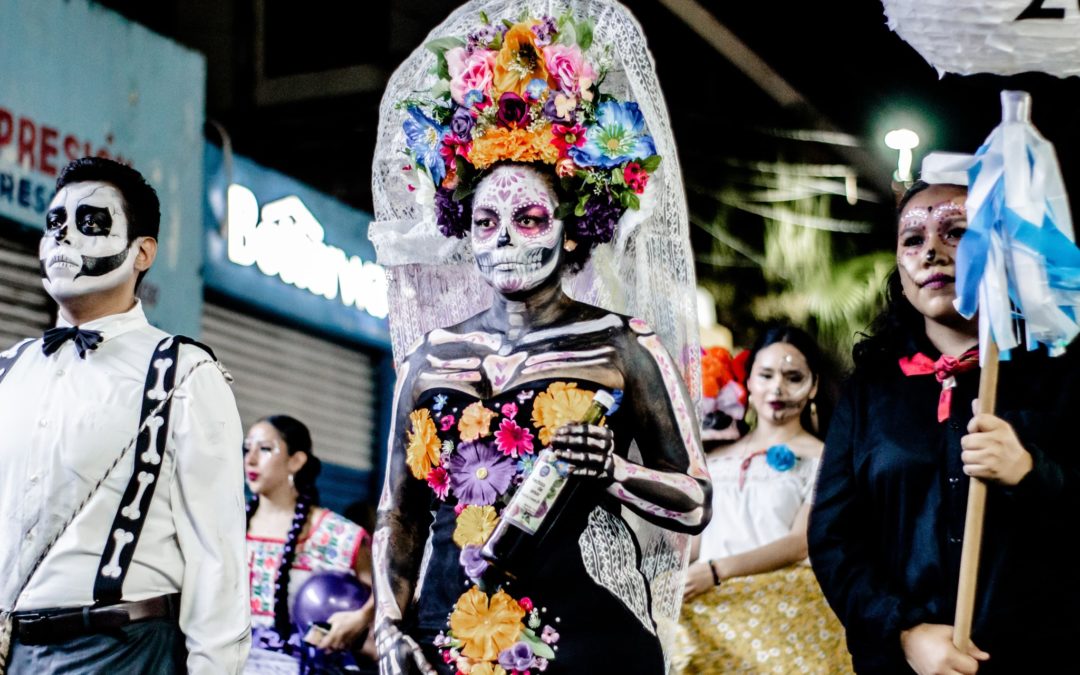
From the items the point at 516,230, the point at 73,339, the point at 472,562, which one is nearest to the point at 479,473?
the point at 472,562

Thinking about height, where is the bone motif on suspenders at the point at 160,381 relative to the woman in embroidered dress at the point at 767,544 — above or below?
above

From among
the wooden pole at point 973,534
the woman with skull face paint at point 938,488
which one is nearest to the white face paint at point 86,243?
the woman with skull face paint at point 938,488

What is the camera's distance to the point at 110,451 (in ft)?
14.2

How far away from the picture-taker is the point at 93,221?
4566 millimetres

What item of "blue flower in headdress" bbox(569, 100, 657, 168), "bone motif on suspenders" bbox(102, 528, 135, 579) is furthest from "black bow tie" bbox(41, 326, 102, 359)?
"blue flower in headdress" bbox(569, 100, 657, 168)

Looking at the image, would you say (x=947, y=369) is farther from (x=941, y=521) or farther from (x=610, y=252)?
(x=610, y=252)

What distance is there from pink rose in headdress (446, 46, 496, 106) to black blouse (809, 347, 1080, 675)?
4.82 feet

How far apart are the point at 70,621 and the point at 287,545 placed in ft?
12.2

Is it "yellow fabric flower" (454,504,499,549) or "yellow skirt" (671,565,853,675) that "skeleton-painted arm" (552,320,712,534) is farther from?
"yellow skirt" (671,565,853,675)

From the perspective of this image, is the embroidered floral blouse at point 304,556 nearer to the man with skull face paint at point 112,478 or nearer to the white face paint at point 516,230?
the man with skull face paint at point 112,478

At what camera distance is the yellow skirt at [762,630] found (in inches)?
243

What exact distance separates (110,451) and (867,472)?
2090 millimetres

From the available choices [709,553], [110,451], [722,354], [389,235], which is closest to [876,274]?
[722,354]

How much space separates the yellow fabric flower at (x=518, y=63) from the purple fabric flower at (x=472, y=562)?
1.35m
